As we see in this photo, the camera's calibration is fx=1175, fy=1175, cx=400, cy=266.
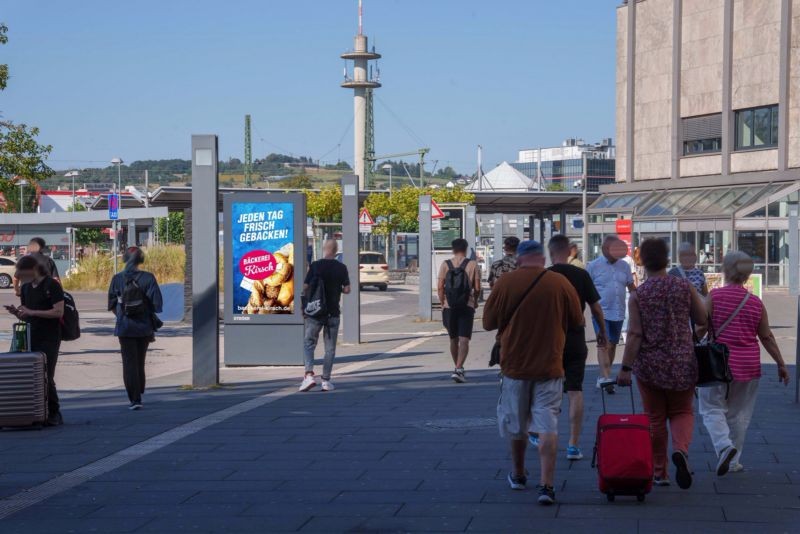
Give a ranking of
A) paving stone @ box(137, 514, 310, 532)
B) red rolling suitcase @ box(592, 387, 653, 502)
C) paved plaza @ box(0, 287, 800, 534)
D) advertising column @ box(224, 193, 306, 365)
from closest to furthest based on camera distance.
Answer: paving stone @ box(137, 514, 310, 532) < paved plaza @ box(0, 287, 800, 534) < red rolling suitcase @ box(592, 387, 653, 502) < advertising column @ box(224, 193, 306, 365)

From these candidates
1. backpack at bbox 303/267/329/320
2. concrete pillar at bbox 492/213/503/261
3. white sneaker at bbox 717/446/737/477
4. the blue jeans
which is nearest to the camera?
white sneaker at bbox 717/446/737/477

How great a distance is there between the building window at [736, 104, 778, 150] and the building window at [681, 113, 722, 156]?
1.05 meters

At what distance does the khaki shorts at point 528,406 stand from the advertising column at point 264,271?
9181mm

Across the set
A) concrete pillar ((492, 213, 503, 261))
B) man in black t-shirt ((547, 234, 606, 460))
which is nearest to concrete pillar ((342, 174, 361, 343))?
man in black t-shirt ((547, 234, 606, 460))

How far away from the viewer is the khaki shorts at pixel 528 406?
7.32 metres

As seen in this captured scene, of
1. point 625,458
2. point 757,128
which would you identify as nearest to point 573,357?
point 625,458

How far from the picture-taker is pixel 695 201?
47281mm

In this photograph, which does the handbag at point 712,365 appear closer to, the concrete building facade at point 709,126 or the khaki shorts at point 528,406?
the khaki shorts at point 528,406

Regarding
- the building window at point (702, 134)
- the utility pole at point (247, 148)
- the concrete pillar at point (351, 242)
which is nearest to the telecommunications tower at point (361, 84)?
the utility pole at point (247, 148)

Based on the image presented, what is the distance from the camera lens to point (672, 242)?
47.4 meters

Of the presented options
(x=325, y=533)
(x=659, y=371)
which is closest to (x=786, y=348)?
(x=659, y=371)

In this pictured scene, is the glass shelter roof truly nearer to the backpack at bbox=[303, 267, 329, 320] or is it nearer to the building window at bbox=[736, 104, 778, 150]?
the building window at bbox=[736, 104, 778, 150]

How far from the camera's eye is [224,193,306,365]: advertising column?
54.3 feet

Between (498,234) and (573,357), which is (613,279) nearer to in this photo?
(573,357)
